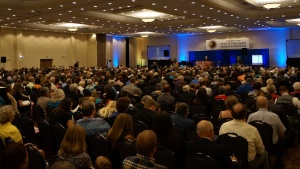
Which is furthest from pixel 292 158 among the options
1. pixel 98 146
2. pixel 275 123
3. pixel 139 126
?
pixel 98 146

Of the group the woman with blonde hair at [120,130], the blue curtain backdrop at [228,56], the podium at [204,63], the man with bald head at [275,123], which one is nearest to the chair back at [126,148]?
the woman with blonde hair at [120,130]

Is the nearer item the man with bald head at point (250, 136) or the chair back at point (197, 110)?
the man with bald head at point (250, 136)

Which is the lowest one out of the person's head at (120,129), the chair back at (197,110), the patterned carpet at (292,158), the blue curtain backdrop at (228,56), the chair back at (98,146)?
the patterned carpet at (292,158)

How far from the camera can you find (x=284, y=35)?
29.2 m

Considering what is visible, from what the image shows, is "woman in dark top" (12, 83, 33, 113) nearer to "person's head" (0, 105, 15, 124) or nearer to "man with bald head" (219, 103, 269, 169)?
"person's head" (0, 105, 15, 124)

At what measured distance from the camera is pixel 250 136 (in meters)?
4.34

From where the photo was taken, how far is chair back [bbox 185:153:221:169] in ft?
10.7

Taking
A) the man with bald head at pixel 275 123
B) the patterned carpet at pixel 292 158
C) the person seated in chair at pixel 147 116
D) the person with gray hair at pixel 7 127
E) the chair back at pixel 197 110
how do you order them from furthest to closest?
the chair back at pixel 197 110 → the patterned carpet at pixel 292 158 → the person seated in chair at pixel 147 116 → the man with bald head at pixel 275 123 → the person with gray hair at pixel 7 127

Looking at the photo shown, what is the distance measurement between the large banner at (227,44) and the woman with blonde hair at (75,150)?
28038mm

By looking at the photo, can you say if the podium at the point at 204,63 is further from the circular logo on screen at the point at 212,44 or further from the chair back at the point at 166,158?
the chair back at the point at 166,158

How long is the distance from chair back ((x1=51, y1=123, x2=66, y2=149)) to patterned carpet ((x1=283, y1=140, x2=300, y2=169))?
12.6 ft

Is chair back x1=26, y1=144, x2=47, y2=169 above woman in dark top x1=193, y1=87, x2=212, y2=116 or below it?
below

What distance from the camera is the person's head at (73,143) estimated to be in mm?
3500

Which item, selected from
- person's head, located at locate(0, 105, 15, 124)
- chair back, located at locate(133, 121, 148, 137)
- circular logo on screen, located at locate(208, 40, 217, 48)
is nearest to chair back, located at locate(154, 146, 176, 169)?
chair back, located at locate(133, 121, 148, 137)
